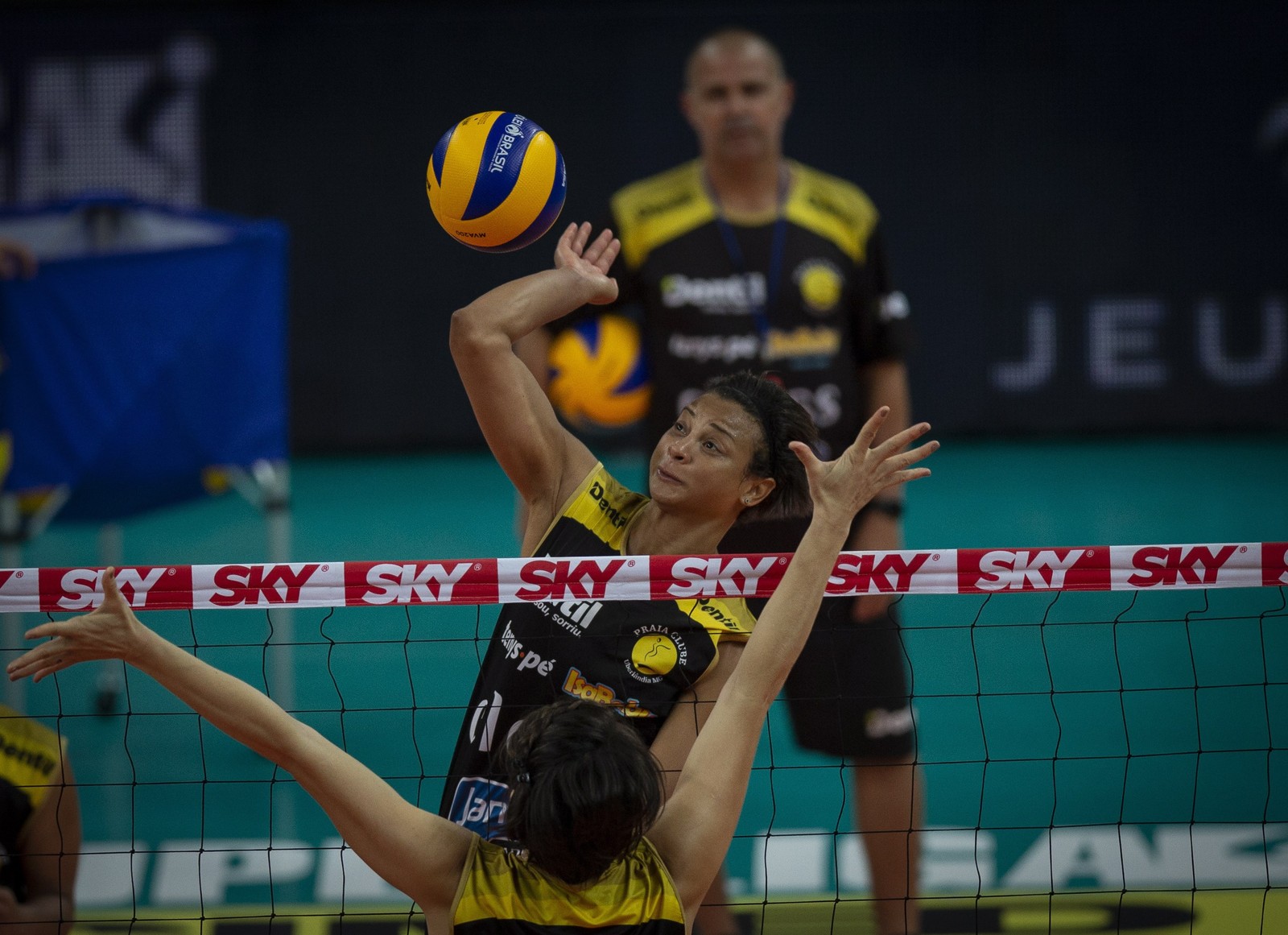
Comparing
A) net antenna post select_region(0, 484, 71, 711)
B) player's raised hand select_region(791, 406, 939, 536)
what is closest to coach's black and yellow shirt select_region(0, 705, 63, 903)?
player's raised hand select_region(791, 406, 939, 536)

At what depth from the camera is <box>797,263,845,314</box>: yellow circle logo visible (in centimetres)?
431

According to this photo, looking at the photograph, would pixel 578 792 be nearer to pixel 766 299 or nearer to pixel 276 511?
pixel 766 299

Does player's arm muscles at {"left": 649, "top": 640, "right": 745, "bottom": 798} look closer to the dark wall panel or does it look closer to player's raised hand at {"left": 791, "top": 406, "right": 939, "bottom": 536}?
player's raised hand at {"left": 791, "top": 406, "right": 939, "bottom": 536}

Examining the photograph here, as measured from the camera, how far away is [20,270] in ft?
16.9

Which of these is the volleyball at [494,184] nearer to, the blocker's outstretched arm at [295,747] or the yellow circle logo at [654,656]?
the yellow circle logo at [654,656]

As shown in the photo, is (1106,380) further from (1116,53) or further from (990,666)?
(990,666)

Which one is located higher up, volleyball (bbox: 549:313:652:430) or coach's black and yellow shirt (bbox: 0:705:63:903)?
volleyball (bbox: 549:313:652:430)

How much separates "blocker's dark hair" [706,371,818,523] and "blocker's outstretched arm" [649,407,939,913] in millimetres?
566

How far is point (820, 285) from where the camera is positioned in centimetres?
431

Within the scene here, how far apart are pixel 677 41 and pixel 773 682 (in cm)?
984

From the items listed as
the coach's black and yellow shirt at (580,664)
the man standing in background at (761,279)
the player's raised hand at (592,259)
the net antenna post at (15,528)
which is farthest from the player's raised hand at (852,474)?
the net antenna post at (15,528)

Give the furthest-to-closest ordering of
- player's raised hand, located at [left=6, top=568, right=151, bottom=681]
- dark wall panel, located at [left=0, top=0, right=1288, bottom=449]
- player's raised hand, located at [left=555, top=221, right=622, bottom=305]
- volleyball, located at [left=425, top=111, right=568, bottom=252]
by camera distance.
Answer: dark wall panel, located at [left=0, top=0, right=1288, bottom=449] < volleyball, located at [left=425, top=111, right=568, bottom=252] < player's raised hand, located at [left=555, top=221, right=622, bottom=305] < player's raised hand, located at [left=6, top=568, right=151, bottom=681]

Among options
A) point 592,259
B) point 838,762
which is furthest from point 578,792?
point 838,762

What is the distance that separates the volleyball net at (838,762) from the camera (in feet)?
8.75
